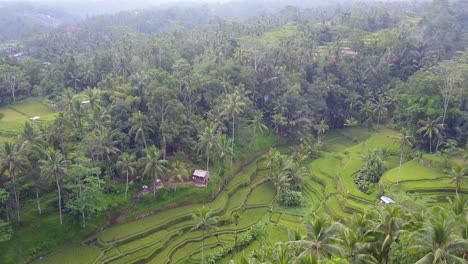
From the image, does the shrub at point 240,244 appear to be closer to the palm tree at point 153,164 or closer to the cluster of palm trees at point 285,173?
the cluster of palm trees at point 285,173

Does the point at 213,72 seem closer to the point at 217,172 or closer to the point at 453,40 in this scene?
the point at 217,172

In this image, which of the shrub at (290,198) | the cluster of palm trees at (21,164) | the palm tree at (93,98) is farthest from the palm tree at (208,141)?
the cluster of palm trees at (21,164)

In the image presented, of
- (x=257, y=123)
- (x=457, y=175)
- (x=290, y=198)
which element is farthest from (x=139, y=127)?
(x=457, y=175)

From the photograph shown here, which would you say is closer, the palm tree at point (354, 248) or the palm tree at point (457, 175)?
the palm tree at point (354, 248)

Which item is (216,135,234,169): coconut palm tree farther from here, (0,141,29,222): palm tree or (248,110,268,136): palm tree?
(0,141,29,222): palm tree

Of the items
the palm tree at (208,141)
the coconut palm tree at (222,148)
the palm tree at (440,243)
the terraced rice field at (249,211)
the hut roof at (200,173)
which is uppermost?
the palm tree at (440,243)

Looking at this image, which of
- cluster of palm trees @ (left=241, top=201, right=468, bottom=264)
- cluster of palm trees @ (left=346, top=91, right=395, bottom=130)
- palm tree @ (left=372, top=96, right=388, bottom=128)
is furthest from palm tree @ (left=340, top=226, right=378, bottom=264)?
cluster of palm trees @ (left=346, top=91, right=395, bottom=130)

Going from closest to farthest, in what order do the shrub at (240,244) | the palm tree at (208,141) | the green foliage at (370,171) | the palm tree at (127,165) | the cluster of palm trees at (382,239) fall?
the cluster of palm trees at (382,239), the shrub at (240,244), the palm tree at (127,165), the palm tree at (208,141), the green foliage at (370,171)
